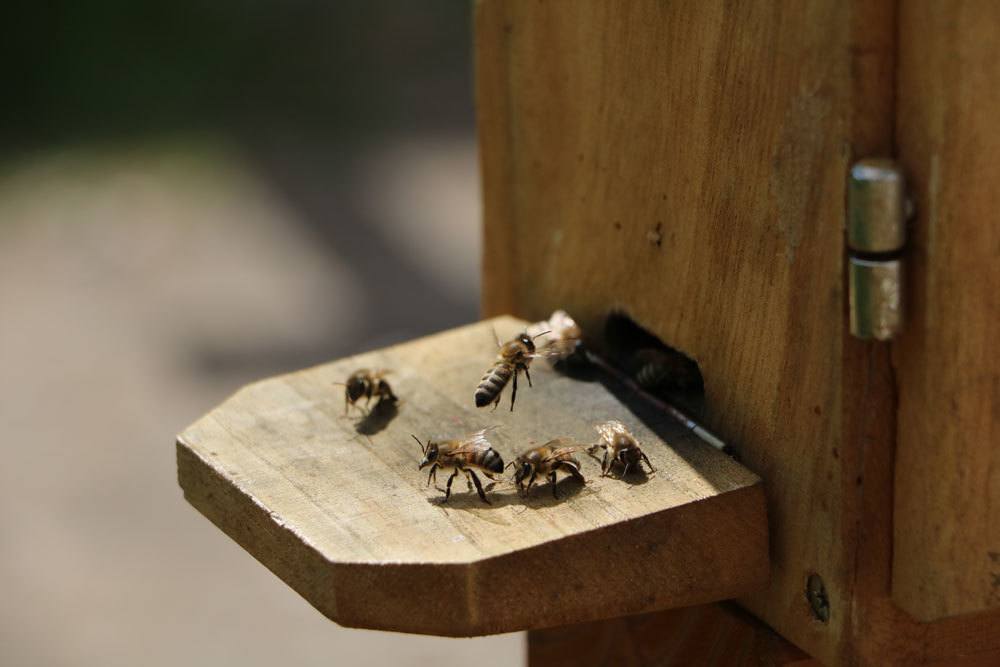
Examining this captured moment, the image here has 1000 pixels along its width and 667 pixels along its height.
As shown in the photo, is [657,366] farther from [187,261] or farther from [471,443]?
[187,261]

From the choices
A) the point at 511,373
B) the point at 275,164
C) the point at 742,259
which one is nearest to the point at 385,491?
the point at 511,373

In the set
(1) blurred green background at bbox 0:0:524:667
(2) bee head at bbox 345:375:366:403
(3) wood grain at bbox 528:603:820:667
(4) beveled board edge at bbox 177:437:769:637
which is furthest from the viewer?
(1) blurred green background at bbox 0:0:524:667

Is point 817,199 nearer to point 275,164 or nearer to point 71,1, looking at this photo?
point 275,164

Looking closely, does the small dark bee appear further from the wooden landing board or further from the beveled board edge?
the beveled board edge

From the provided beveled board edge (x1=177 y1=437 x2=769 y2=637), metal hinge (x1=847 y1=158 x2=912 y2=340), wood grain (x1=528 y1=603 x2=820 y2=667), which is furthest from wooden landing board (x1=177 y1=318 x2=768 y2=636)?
metal hinge (x1=847 y1=158 x2=912 y2=340)

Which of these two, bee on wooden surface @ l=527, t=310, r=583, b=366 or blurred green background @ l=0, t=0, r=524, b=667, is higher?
bee on wooden surface @ l=527, t=310, r=583, b=366

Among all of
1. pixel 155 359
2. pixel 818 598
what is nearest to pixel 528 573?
pixel 818 598

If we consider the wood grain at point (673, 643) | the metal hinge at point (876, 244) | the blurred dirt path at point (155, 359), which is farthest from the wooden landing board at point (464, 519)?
the blurred dirt path at point (155, 359)

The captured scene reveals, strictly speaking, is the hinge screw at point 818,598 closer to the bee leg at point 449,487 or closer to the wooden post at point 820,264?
the wooden post at point 820,264
